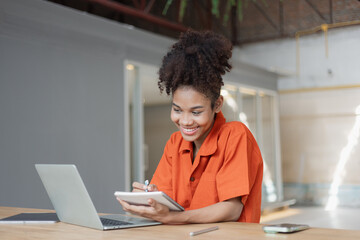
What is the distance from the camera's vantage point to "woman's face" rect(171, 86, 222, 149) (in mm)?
1669

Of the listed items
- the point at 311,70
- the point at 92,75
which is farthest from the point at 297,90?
the point at 92,75

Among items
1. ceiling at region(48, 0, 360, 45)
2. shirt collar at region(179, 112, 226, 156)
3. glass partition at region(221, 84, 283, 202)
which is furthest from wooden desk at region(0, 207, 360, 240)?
glass partition at region(221, 84, 283, 202)

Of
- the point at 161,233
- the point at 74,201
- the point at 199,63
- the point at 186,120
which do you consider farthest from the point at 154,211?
the point at 199,63

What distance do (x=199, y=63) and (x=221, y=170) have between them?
392 millimetres

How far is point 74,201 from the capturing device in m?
1.52

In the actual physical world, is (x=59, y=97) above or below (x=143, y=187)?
above

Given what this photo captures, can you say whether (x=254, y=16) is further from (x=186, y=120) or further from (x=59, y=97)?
(x=186, y=120)

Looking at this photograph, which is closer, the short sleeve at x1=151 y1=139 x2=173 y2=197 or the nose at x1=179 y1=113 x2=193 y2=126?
the nose at x1=179 y1=113 x2=193 y2=126

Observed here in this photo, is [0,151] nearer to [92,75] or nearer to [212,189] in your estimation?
[92,75]

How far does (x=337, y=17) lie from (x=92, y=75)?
5.49 metres

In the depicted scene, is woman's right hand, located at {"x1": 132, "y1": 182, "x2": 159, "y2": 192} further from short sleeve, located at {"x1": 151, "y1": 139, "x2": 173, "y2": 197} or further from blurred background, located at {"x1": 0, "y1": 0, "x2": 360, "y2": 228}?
blurred background, located at {"x1": 0, "y1": 0, "x2": 360, "y2": 228}

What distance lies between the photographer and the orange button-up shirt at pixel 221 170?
5.33 ft

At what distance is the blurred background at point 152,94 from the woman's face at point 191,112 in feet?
0.97

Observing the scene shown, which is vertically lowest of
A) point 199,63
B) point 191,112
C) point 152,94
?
point 191,112
